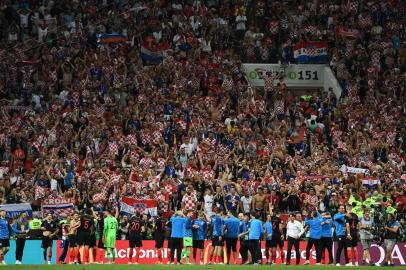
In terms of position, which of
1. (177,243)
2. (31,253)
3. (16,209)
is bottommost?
(31,253)

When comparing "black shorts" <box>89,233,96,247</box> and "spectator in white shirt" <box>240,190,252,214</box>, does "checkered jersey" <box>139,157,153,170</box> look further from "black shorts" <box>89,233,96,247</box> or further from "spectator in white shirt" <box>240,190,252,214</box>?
"black shorts" <box>89,233,96,247</box>

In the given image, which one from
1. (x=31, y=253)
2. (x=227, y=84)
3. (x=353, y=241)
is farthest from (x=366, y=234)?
(x=227, y=84)

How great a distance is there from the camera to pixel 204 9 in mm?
53375

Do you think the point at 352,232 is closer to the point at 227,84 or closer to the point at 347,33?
the point at 227,84

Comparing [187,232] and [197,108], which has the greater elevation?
[197,108]

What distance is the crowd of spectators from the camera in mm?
43188

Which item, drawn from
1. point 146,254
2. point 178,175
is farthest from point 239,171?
point 146,254

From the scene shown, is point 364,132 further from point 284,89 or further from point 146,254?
point 146,254

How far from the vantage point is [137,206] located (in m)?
41.8

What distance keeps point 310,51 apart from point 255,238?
15.5 meters

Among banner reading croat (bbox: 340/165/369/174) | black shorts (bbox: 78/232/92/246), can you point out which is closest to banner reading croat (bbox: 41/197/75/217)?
black shorts (bbox: 78/232/92/246)

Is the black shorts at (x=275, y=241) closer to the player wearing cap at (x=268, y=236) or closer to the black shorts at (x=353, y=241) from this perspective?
the player wearing cap at (x=268, y=236)

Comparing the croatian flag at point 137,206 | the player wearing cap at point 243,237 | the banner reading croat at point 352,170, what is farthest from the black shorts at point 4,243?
the banner reading croat at point 352,170

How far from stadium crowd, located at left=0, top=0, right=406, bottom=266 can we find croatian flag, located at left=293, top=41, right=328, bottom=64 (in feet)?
1.15
